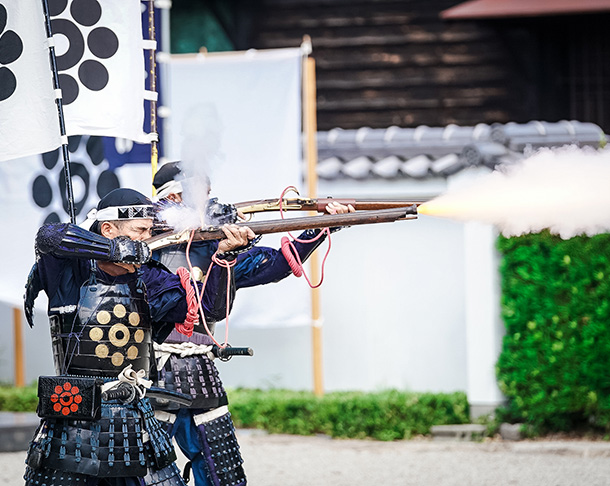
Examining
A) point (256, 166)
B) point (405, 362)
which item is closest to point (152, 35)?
point (256, 166)

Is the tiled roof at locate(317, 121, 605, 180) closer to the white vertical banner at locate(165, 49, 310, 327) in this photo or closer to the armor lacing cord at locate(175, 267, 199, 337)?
the white vertical banner at locate(165, 49, 310, 327)

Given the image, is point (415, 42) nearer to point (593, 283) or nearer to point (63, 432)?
point (593, 283)

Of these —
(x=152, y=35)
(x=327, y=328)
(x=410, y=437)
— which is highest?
(x=152, y=35)

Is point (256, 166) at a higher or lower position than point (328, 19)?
lower

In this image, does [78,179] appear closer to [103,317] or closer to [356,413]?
[356,413]

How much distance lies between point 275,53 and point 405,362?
10.7 feet

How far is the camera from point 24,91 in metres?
5.19

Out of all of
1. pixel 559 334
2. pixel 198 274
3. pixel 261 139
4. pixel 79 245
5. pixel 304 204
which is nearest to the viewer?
pixel 79 245

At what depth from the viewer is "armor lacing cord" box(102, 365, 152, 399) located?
436 cm

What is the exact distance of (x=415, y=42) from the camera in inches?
504

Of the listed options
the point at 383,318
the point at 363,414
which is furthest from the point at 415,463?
the point at 383,318

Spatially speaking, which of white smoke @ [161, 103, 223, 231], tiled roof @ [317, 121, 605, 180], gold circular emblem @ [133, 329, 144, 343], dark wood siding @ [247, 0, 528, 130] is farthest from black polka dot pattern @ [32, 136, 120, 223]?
dark wood siding @ [247, 0, 528, 130]

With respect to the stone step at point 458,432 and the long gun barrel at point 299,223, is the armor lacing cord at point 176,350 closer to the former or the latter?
the long gun barrel at point 299,223

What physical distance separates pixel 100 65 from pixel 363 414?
4.65m
